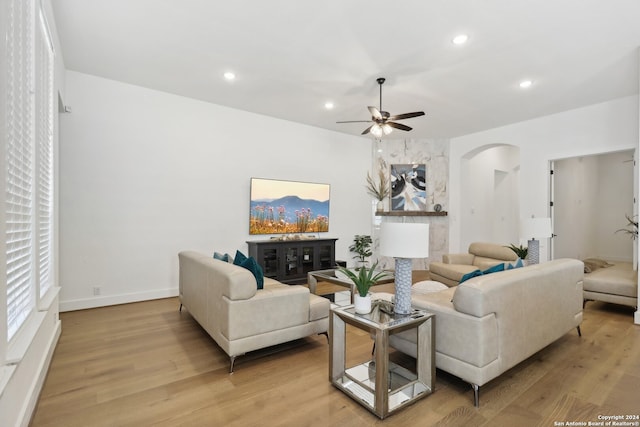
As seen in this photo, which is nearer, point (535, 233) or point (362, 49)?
point (362, 49)

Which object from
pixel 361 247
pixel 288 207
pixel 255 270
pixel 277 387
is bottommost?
pixel 277 387

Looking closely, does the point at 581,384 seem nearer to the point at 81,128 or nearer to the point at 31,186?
the point at 31,186

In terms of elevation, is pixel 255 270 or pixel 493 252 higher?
pixel 255 270

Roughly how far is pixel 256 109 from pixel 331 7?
9.21 ft

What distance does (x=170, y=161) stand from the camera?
4.66 meters

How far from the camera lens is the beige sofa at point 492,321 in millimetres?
2016

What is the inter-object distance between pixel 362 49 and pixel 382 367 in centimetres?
308

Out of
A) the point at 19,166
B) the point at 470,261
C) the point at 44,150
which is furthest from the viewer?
the point at 470,261

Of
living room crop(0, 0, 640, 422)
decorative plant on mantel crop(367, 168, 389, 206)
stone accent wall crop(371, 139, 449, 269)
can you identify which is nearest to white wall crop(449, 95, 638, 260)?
living room crop(0, 0, 640, 422)

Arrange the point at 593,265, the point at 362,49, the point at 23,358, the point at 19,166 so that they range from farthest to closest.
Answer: the point at 593,265 < the point at 362,49 < the point at 19,166 < the point at 23,358

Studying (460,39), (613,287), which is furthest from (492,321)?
(613,287)

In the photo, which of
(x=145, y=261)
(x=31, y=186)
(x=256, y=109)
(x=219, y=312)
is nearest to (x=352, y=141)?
(x=256, y=109)

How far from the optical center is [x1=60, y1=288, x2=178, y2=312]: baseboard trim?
3963mm

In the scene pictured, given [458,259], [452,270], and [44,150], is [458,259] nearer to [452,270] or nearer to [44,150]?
[452,270]
